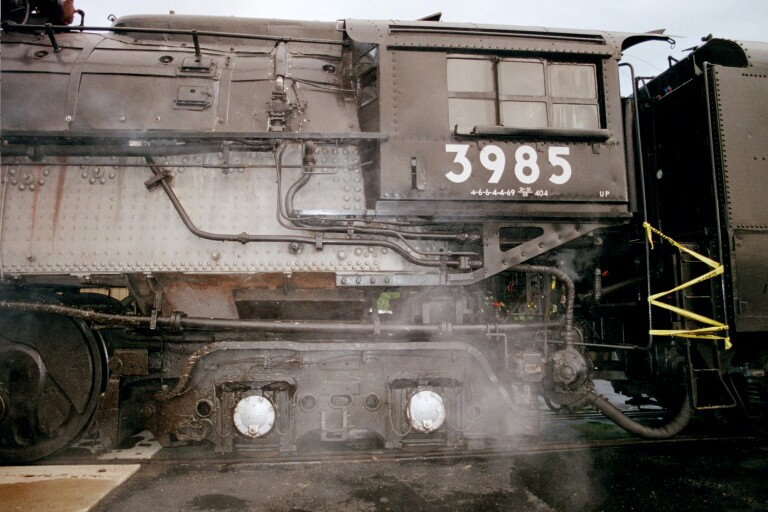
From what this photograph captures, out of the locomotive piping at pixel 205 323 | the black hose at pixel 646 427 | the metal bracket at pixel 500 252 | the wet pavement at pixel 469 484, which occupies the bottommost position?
the wet pavement at pixel 469 484

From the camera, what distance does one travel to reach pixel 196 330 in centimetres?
412

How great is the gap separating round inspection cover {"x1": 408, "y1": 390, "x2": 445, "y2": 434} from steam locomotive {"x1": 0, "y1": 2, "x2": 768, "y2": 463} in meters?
0.01

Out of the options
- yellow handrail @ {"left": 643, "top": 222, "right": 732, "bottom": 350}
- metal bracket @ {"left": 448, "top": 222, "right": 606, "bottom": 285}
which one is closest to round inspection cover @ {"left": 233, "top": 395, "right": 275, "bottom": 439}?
metal bracket @ {"left": 448, "top": 222, "right": 606, "bottom": 285}

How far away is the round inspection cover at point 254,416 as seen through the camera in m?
3.75

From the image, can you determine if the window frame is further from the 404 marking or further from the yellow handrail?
the yellow handrail

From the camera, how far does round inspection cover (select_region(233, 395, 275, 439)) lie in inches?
148

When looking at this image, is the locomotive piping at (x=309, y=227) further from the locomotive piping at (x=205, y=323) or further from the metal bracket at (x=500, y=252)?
the locomotive piping at (x=205, y=323)

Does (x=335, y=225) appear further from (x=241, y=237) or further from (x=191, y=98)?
(x=191, y=98)

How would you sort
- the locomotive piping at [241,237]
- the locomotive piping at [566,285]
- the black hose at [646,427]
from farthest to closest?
1. the black hose at [646,427]
2. the locomotive piping at [566,285]
3. the locomotive piping at [241,237]

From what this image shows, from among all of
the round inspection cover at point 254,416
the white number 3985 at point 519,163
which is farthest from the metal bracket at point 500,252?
the round inspection cover at point 254,416

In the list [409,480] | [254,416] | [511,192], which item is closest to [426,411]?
[409,480]

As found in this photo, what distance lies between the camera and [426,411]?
3885 millimetres

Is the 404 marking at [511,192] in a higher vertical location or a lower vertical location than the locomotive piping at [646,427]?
higher

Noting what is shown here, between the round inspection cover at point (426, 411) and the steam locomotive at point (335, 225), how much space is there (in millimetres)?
12
